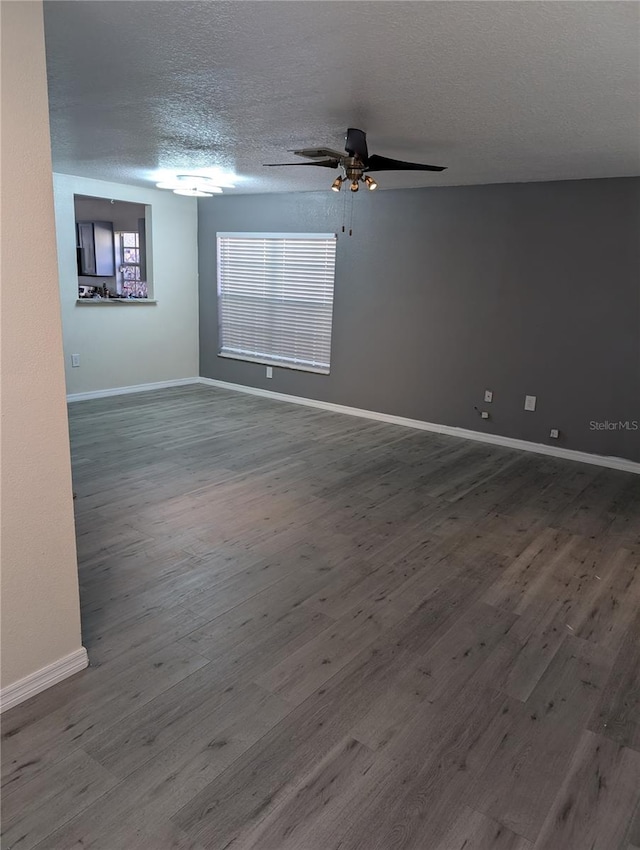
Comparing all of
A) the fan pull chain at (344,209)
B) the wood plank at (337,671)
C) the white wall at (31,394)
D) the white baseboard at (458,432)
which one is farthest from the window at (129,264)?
the white wall at (31,394)

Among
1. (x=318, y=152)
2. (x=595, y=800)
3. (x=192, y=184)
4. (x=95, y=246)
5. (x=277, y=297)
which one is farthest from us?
(x=95, y=246)

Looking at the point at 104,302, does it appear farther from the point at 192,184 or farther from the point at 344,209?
the point at 344,209

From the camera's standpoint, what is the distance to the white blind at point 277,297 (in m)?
6.32

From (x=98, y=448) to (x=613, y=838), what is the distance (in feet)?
13.9

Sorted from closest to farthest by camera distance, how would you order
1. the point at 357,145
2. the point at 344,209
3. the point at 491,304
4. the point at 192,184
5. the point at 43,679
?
the point at 43,679 < the point at 357,145 < the point at 491,304 < the point at 192,184 < the point at 344,209

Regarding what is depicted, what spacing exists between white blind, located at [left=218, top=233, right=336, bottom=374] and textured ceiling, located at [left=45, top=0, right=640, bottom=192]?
7.44 ft

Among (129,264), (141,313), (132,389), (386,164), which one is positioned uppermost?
(386,164)

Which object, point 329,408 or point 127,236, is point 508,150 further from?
point 127,236

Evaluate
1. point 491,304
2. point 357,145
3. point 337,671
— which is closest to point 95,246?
point 491,304

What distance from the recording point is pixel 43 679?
199 centimetres

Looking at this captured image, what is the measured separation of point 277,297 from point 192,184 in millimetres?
1626

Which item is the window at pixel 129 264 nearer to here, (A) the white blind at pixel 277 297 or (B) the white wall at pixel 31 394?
(A) the white blind at pixel 277 297

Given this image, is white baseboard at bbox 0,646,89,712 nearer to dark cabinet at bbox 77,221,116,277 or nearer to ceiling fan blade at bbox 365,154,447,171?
ceiling fan blade at bbox 365,154,447,171

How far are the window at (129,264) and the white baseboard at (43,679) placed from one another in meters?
8.50
